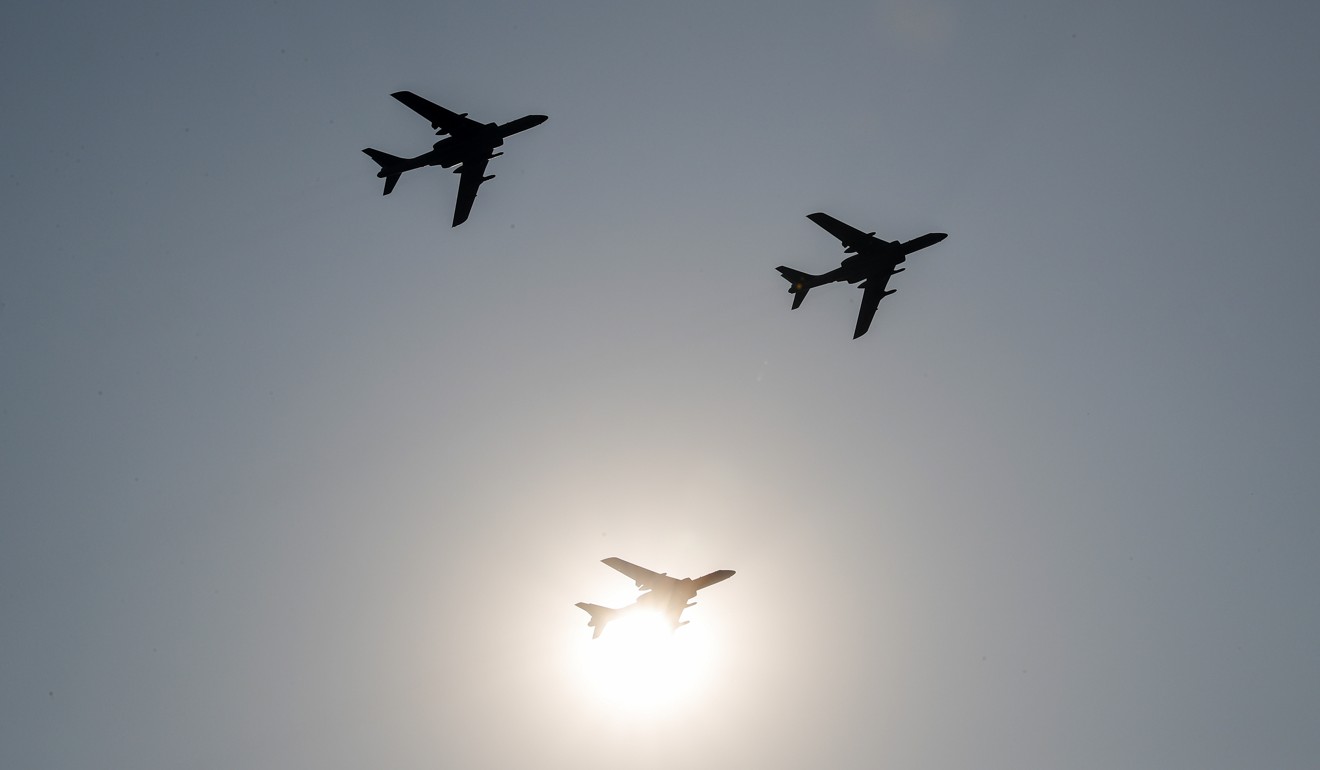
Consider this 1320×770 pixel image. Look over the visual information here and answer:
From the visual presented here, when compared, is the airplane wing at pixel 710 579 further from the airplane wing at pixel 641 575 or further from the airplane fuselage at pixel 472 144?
Answer: the airplane fuselage at pixel 472 144

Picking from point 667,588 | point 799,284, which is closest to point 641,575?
point 667,588

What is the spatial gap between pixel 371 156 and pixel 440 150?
5.09 m

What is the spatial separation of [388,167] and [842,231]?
2972cm

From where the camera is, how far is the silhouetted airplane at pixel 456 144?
61.5 m

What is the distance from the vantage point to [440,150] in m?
63.3

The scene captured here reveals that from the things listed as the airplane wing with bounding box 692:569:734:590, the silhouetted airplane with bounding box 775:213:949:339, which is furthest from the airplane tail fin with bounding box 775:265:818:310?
the airplane wing with bounding box 692:569:734:590

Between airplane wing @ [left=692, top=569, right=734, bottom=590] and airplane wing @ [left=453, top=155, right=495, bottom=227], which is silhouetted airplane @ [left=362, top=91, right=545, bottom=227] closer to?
airplane wing @ [left=453, top=155, right=495, bottom=227]

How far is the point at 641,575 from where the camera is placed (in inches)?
2766

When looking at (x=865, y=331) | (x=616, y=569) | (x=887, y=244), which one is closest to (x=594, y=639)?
(x=616, y=569)

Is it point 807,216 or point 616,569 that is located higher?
point 807,216

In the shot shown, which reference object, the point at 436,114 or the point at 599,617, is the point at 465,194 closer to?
the point at 436,114

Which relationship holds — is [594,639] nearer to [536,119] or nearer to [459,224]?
[459,224]

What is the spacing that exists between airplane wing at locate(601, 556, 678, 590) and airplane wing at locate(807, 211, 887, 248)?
25721 mm

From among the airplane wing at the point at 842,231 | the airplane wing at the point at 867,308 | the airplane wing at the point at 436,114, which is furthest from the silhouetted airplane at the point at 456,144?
the airplane wing at the point at 867,308
